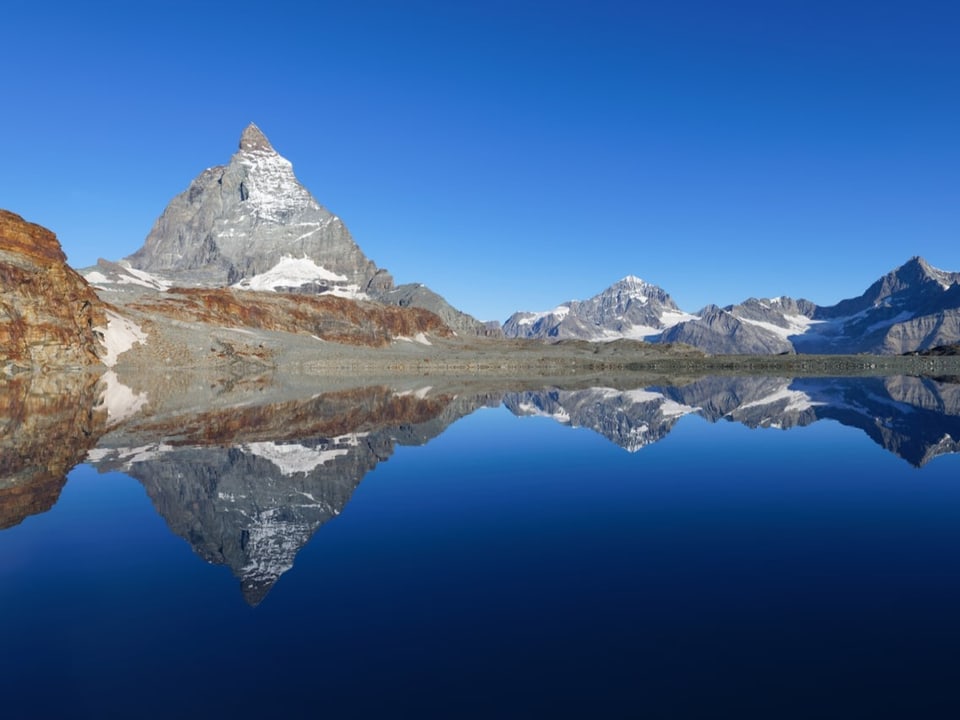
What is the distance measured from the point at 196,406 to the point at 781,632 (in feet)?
159

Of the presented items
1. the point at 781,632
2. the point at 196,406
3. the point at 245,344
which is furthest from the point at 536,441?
the point at 245,344

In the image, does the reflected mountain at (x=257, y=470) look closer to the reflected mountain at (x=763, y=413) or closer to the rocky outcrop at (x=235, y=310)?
the reflected mountain at (x=763, y=413)

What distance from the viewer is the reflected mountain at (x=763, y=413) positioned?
33250 mm

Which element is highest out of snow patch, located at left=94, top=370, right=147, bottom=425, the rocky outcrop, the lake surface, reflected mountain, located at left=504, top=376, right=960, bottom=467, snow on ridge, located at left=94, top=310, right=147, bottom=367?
the rocky outcrop

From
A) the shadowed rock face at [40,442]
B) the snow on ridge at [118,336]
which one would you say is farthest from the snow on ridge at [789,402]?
the snow on ridge at [118,336]

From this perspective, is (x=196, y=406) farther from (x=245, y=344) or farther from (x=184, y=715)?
(x=245, y=344)

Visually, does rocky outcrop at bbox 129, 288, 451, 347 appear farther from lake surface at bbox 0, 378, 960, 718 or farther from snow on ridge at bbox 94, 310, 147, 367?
lake surface at bbox 0, 378, 960, 718

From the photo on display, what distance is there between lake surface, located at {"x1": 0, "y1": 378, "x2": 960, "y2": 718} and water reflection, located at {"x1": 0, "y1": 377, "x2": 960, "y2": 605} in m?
0.21

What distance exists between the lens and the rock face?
331ft

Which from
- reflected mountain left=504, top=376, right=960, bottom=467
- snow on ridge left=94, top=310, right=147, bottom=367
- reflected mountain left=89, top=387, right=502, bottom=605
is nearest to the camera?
reflected mountain left=89, top=387, right=502, bottom=605

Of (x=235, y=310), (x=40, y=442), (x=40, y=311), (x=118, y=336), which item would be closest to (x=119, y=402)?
(x=40, y=442)

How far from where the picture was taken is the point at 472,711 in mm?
7777

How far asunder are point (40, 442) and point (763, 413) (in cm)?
4733

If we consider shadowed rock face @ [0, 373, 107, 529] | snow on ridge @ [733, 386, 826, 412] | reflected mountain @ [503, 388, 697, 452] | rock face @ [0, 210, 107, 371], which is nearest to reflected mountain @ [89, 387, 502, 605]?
shadowed rock face @ [0, 373, 107, 529]
